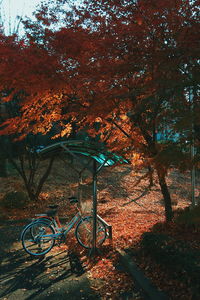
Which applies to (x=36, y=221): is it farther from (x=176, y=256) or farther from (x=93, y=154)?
(x=176, y=256)

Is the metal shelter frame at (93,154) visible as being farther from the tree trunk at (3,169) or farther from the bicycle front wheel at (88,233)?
the tree trunk at (3,169)

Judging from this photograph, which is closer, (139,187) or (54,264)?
(54,264)

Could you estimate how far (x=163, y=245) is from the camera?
5.59m

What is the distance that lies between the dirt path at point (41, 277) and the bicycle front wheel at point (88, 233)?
0.49 meters

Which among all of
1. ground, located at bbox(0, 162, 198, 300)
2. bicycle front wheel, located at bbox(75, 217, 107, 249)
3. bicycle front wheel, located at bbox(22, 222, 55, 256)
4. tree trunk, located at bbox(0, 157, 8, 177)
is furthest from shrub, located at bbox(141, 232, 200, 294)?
tree trunk, located at bbox(0, 157, 8, 177)

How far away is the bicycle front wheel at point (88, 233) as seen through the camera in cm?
711

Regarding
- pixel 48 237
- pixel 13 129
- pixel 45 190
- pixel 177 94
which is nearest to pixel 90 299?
pixel 48 237

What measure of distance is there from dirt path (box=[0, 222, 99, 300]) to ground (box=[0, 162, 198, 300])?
0.80 feet

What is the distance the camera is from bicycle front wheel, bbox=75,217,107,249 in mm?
7105

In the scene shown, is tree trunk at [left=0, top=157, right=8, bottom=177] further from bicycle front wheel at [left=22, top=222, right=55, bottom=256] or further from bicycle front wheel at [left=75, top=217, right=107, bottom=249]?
bicycle front wheel at [left=75, top=217, right=107, bottom=249]

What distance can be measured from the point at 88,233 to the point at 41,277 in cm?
171

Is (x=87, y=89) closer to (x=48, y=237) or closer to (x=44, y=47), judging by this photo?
(x=44, y=47)

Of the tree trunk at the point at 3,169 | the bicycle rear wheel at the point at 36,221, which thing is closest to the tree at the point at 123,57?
the bicycle rear wheel at the point at 36,221

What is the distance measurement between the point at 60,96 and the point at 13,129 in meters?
1.88
